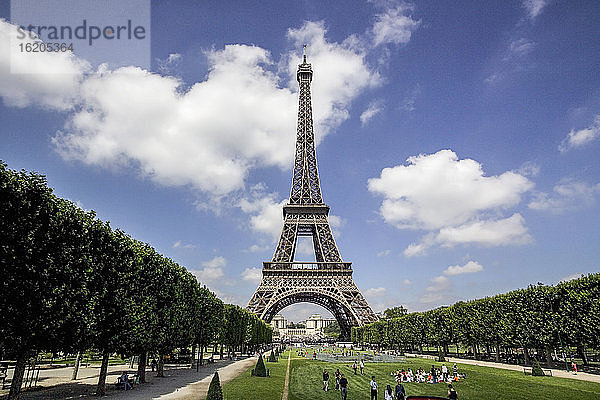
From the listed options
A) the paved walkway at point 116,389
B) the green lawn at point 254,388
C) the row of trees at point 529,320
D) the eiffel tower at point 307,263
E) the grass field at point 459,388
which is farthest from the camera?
the eiffel tower at point 307,263

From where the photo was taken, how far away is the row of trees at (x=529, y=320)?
37.7 m

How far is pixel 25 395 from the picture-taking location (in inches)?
928

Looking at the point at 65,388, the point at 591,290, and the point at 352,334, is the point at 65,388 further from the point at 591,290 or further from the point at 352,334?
the point at 352,334

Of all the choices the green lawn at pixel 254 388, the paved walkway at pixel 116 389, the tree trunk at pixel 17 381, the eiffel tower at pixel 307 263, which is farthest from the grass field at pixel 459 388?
the eiffel tower at pixel 307 263

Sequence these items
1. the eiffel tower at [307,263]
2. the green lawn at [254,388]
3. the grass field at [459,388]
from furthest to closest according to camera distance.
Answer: the eiffel tower at [307,263] → the grass field at [459,388] → the green lawn at [254,388]

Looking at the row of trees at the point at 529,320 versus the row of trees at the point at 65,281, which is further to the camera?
the row of trees at the point at 529,320

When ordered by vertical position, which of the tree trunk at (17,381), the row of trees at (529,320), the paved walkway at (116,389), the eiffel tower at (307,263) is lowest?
the paved walkway at (116,389)

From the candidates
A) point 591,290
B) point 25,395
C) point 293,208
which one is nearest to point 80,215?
point 25,395

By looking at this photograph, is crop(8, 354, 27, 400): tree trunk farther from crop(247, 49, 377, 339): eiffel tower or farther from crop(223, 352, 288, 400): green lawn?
crop(247, 49, 377, 339): eiffel tower

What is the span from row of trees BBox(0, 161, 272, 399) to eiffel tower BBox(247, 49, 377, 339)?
55.0 meters

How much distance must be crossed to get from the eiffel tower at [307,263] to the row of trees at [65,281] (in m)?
55.0

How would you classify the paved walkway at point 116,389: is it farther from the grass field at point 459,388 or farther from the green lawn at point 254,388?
the grass field at point 459,388

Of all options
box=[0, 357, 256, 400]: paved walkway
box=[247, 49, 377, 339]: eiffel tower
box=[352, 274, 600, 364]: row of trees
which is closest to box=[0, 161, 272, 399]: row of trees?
box=[0, 357, 256, 400]: paved walkway

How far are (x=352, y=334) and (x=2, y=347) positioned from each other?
89.4 m
